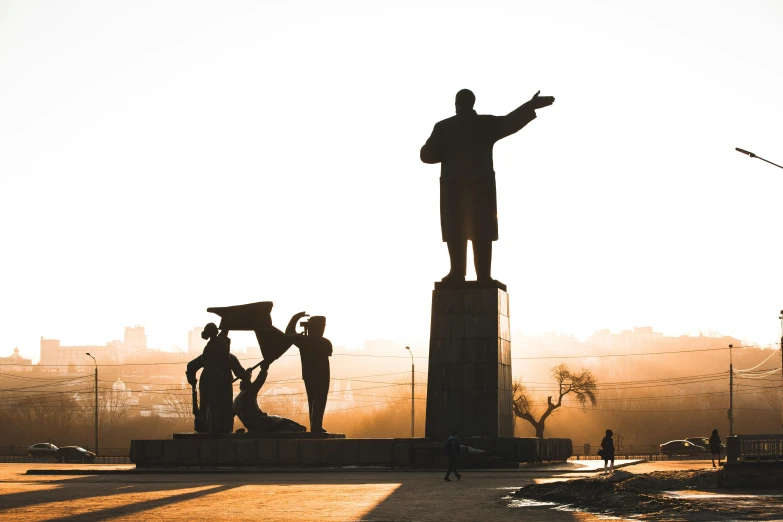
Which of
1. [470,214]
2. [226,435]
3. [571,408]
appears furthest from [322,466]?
[571,408]

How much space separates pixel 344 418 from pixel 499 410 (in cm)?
6662

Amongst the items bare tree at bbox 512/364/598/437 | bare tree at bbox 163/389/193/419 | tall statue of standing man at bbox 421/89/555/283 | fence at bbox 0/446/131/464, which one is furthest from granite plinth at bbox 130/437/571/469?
bare tree at bbox 163/389/193/419

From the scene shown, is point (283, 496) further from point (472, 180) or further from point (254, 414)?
point (472, 180)

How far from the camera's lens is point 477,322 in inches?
934

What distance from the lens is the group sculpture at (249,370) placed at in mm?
25266

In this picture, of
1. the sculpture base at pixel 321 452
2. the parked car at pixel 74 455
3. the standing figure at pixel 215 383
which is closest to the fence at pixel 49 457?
the parked car at pixel 74 455

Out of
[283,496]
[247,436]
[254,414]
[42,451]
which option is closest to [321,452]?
[247,436]

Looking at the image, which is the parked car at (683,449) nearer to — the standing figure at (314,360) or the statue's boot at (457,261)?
the standing figure at (314,360)

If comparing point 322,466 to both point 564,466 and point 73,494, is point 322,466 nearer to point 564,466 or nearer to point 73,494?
point 564,466

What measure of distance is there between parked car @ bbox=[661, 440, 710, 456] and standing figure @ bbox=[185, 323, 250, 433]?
1333 inches

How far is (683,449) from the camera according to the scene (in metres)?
54.8

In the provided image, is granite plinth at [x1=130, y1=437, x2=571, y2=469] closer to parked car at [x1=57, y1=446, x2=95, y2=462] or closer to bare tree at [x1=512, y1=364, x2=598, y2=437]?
parked car at [x1=57, y1=446, x2=95, y2=462]

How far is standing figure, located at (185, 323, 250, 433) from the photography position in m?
25.2

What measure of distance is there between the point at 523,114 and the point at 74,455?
3357 cm
